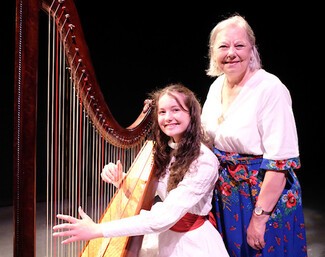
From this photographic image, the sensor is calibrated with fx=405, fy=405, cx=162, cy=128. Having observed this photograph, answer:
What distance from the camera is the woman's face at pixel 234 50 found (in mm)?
1451

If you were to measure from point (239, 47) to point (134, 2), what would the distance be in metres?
2.55

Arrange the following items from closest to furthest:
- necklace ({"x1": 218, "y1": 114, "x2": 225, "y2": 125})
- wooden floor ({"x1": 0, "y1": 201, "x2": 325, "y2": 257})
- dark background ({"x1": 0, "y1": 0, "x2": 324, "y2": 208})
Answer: necklace ({"x1": 218, "y1": 114, "x2": 225, "y2": 125})
wooden floor ({"x1": 0, "y1": 201, "x2": 325, "y2": 257})
dark background ({"x1": 0, "y1": 0, "x2": 324, "y2": 208})

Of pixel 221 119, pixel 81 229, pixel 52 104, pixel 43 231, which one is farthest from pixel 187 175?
pixel 43 231

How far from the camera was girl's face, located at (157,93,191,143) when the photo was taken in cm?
145

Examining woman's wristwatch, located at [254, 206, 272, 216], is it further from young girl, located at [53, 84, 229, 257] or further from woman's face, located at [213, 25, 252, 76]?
woman's face, located at [213, 25, 252, 76]

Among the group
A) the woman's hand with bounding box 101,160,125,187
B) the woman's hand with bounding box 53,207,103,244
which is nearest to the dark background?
the woman's hand with bounding box 101,160,125,187

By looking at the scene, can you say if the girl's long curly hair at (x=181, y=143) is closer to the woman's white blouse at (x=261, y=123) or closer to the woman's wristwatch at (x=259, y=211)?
the woman's white blouse at (x=261, y=123)

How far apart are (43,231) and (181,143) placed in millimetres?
1822

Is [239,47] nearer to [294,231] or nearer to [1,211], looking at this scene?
[294,231]

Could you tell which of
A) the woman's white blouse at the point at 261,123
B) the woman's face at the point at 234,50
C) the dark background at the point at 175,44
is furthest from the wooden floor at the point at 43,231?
the woman's face at the point at 234,50

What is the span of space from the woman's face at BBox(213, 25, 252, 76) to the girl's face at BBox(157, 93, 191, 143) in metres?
0.20

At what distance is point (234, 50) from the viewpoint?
1450mm

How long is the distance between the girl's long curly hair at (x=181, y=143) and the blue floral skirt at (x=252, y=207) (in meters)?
0.13

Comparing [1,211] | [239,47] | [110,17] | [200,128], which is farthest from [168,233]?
[110,17]
